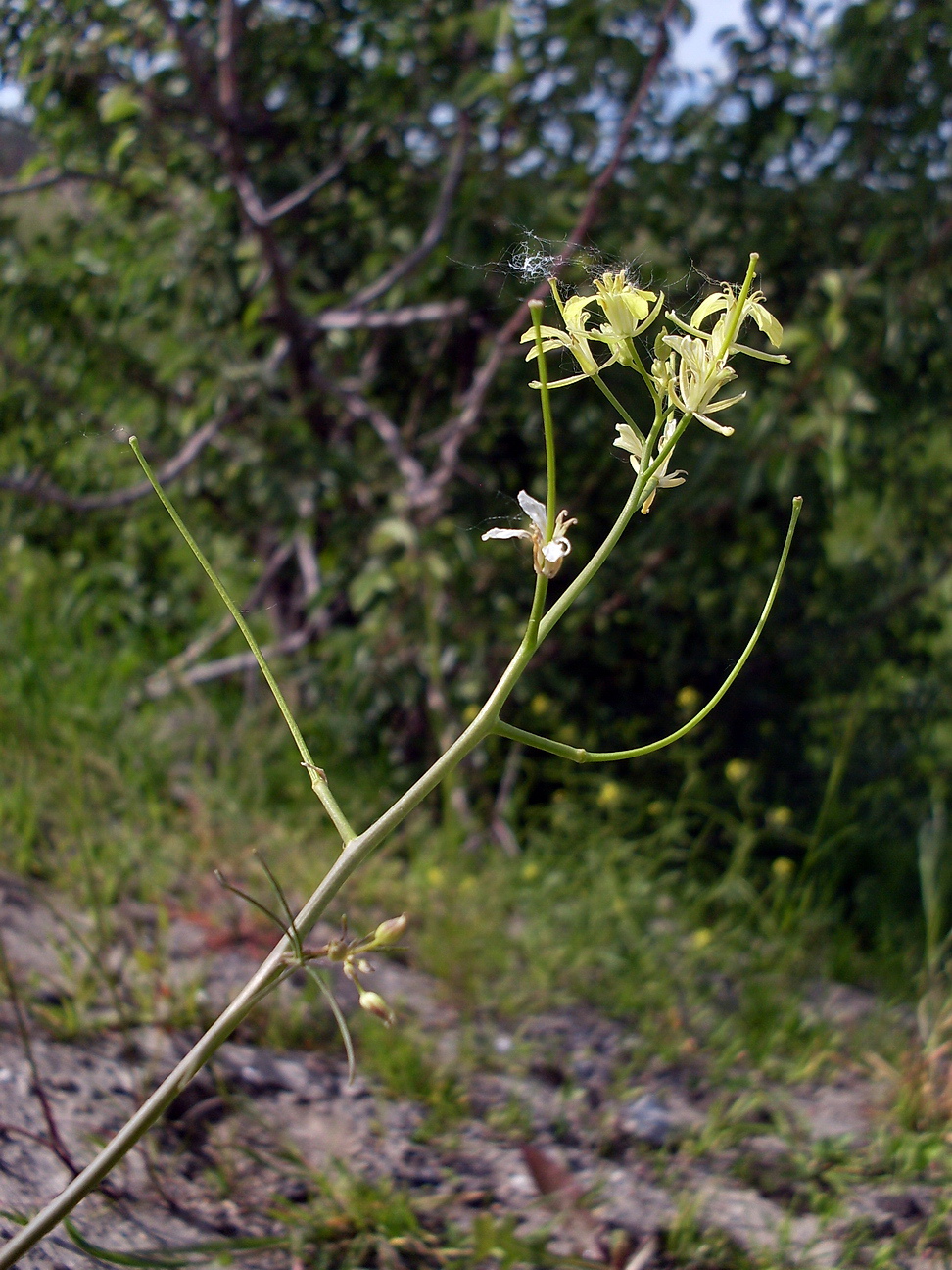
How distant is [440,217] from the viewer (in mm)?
1916

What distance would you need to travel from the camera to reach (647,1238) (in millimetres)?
1239

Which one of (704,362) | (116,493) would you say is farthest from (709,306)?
Result: (116,493)

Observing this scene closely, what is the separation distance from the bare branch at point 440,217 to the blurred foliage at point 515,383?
4cm

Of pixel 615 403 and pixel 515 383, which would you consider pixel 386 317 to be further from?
pixel 615 403

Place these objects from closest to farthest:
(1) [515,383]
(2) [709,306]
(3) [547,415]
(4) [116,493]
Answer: (3) [547,415], (2) [709,306], (1) [515,383], (4) [116,493]

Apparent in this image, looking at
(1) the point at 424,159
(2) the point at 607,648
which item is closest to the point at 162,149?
(1) the point at 424,159

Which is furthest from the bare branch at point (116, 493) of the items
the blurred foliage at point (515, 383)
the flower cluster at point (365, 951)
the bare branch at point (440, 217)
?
the flower cluster at point (365, 951)

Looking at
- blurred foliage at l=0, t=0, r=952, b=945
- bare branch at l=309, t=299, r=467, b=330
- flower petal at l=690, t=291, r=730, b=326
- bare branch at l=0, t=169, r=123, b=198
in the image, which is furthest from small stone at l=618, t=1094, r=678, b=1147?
bare branch at l=0, t=169, r=123, b=198

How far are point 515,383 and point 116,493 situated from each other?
103 cm

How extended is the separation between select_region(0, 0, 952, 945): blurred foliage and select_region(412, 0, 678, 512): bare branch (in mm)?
52

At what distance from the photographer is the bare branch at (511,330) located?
1.70m

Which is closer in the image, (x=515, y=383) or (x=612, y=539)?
(x=612, y=539)

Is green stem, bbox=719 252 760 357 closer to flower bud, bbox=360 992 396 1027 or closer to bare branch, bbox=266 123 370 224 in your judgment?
flower bud, bbox=360 992 396 1027

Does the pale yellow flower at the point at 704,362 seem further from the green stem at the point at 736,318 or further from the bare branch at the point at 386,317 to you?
the bare branch at the point at 386,317
